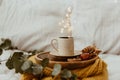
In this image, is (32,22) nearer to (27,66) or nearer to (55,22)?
(55,22)

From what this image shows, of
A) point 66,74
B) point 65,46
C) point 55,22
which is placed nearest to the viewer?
point 66,74

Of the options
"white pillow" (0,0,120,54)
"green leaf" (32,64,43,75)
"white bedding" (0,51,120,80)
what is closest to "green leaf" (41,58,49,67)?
"green leaf" (32,64,43,75)

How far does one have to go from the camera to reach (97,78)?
0.89 metres

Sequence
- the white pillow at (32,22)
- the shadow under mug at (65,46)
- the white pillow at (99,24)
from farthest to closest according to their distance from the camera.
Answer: the white pillow at (32,22)
the white pillow at (99,24)
the shadow under mug at (65,46)

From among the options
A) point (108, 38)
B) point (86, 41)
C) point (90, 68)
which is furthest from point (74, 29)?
point (90, 68)

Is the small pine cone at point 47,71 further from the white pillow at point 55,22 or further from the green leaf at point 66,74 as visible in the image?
the white pillow at point 55,22

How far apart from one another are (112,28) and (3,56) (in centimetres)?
66

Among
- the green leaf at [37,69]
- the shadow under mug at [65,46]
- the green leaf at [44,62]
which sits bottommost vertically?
the green leaf at [37,69]

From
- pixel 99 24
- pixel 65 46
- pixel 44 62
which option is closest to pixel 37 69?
pixel 44 62

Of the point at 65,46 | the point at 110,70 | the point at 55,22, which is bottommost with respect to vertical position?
the point at 110,70

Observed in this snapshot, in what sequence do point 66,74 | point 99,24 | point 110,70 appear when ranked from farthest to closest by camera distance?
point 99,24 → point 110,70 → point 66,74

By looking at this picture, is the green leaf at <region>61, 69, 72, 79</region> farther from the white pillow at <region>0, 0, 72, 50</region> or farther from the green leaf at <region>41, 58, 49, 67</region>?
the white pillow at <region>0, 0, 72, 50</region>

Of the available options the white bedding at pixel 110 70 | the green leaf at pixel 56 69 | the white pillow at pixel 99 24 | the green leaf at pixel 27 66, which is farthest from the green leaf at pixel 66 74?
the white pillow at pixel 99 24

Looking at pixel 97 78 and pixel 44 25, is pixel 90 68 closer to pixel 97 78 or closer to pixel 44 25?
pixel 97 78
